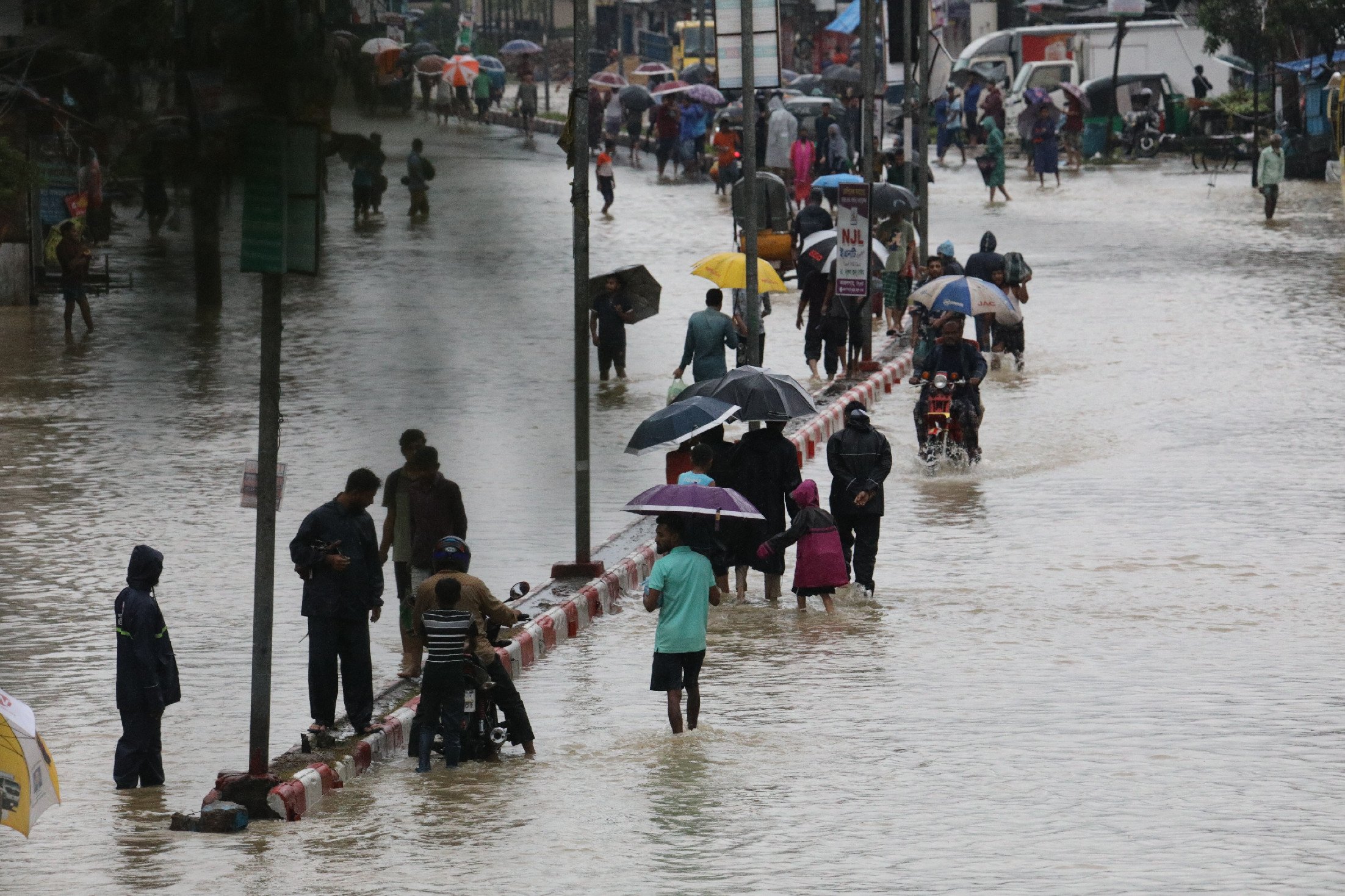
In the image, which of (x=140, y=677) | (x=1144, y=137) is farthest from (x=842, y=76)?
Result: (x=140, y=677)

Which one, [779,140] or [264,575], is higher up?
[779,140]

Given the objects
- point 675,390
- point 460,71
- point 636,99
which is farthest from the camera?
point 636,99

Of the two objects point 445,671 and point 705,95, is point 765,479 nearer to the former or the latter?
point 445,671

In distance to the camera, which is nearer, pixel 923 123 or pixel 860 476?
pixel 860 476

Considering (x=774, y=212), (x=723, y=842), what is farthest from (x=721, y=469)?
(x=774, y=212)

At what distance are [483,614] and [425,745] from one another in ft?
2.41

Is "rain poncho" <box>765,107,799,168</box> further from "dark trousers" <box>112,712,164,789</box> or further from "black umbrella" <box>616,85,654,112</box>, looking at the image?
"dark trousers" <box>112,712,164,789</box>

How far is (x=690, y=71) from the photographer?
56.3 m

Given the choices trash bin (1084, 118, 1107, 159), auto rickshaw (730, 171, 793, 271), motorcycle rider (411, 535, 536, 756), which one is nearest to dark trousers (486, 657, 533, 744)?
motorcycle rider (411, 535, 536, 756)

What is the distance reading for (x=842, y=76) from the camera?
5397 cm

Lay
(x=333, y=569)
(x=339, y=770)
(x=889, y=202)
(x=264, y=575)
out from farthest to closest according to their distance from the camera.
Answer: (x=889, y=202), (x=333, y=569), (x=339, y=770), (x=264, y=575)

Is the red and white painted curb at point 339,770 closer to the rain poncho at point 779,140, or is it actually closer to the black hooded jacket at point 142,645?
the black hooded jacket at point 142,645

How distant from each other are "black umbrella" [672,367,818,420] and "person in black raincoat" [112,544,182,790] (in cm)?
528

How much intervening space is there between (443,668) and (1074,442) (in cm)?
1133
